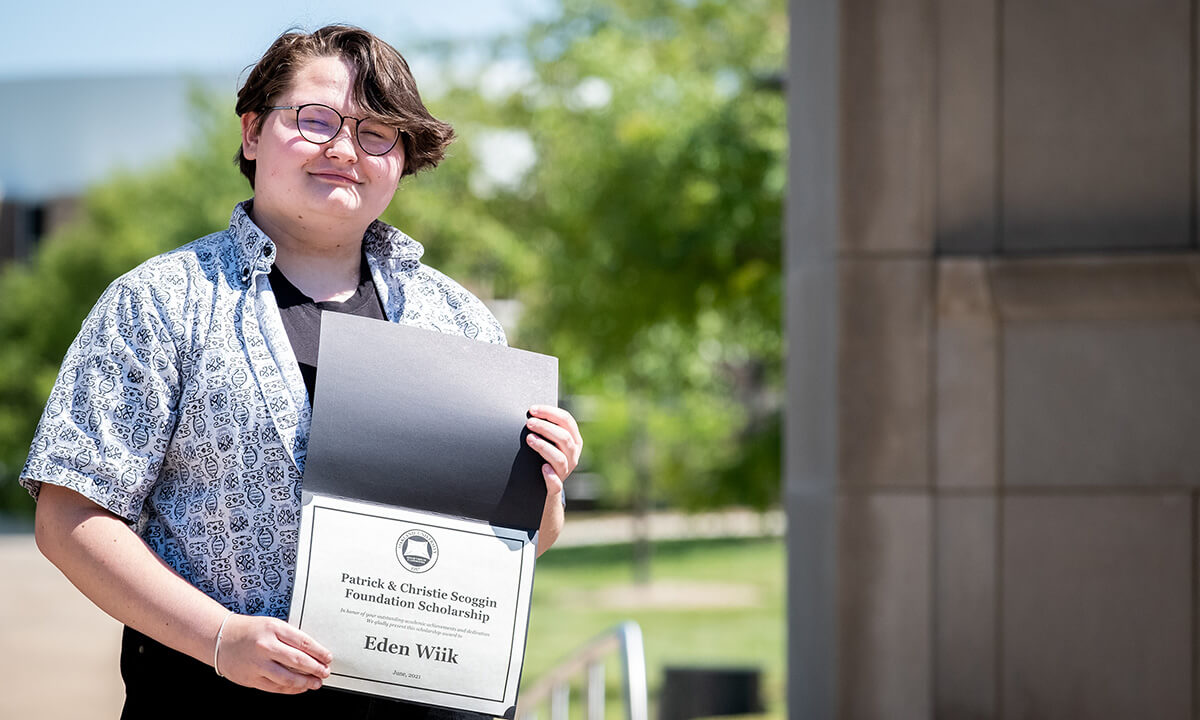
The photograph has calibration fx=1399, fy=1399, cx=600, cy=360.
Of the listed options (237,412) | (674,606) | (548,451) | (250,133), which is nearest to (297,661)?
(237,412)

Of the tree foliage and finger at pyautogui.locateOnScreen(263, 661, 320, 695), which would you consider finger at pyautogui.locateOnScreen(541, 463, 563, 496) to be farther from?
the tree foliage

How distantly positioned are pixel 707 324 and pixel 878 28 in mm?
12521

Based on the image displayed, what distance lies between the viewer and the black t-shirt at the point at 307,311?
2127 mm

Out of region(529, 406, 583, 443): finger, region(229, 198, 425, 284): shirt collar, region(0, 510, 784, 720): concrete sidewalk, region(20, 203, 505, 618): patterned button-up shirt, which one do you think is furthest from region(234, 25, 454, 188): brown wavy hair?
region(0, 510, 784, 720): concrete sidewalk

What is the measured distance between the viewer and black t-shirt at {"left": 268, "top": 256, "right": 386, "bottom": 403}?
6.98 ft

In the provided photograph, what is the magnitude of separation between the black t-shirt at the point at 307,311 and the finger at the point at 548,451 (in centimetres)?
33

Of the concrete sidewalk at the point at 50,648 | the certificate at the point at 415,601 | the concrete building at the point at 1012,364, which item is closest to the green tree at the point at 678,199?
the concrete sidewalk at the point at 50,648

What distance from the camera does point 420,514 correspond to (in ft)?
6.79

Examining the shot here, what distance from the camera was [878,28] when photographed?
15.9ft

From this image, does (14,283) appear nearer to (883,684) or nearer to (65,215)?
(65,215)

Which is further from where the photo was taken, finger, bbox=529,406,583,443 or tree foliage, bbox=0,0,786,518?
tree foliage, bbox=0,0,786,518

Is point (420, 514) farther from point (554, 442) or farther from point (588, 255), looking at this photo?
point (588, 255)

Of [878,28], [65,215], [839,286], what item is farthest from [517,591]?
[65,215]

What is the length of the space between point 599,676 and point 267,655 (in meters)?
4.09
